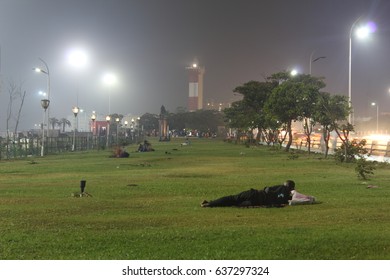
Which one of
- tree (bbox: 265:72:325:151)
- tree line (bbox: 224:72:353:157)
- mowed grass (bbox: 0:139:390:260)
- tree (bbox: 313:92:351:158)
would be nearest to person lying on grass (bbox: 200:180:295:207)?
mowed grass (bbox: 0:139:390:260)

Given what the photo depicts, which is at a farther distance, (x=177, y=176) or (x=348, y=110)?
(x=348, y=110)

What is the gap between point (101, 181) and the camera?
19031 millimetres

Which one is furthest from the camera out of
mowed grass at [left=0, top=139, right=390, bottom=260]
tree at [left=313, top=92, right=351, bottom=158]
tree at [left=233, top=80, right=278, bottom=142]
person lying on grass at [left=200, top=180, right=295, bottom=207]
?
tree at [left=233, top=80, right=278, bottom=142]

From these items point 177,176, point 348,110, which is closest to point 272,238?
point 177,176

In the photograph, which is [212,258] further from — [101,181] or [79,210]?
[101,181]

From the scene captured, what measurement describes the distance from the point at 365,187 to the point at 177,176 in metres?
7.59

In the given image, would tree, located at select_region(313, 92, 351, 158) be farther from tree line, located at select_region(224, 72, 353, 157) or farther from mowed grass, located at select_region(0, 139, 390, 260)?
mowed grass, located at select_region(0, 139, 390, 260)

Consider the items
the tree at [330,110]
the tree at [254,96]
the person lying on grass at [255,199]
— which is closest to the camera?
the person lying on grass at [255,199]

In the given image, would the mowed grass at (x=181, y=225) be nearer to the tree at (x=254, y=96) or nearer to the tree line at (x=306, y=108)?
the tree line at (x=306, y=108)

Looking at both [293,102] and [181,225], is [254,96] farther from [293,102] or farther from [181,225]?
[181,225]

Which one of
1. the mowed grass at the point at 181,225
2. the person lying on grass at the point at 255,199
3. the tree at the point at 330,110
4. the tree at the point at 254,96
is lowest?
the mowed grass at the point at 181,225

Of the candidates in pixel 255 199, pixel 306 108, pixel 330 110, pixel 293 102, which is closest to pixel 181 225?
pixel 255 199

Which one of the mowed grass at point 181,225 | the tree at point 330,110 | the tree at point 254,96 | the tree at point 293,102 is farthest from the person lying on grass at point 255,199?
the tree at point 254,96

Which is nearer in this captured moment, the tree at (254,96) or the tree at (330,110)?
the tree at (330,110)
